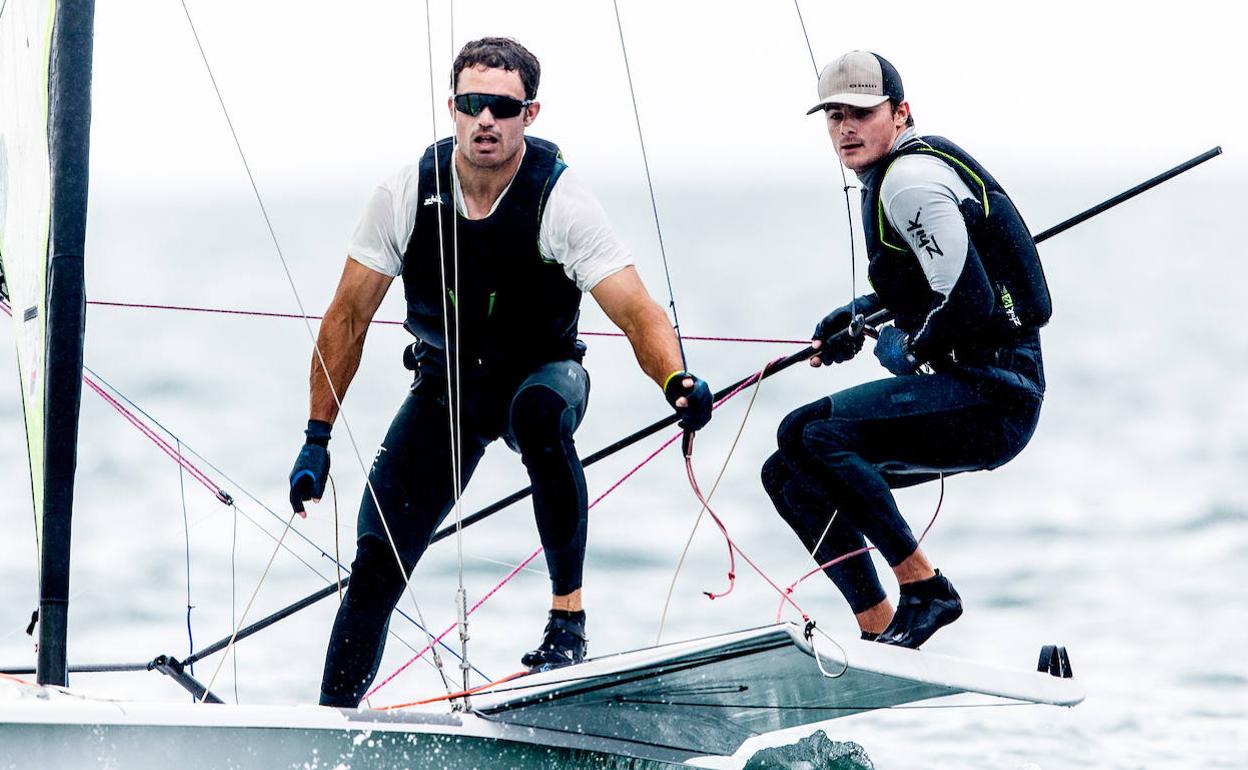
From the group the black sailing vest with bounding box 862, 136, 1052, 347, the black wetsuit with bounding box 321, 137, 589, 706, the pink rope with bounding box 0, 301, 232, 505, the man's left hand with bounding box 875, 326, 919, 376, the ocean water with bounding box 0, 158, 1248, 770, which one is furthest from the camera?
the ocean water with bounding box 0, 158, 1248, 770

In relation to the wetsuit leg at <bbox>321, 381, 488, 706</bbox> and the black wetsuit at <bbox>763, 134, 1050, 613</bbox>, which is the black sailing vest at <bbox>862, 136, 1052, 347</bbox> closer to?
the black wetsuit at <bbox>763, 134, 1050, 613</bbox>

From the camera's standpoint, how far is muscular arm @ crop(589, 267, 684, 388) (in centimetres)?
350

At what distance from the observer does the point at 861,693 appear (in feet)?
11.6

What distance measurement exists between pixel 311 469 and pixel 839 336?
113 centimetres

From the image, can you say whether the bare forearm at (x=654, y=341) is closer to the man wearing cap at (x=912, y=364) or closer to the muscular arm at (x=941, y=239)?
the man wearing cap at (x=912, y=364)

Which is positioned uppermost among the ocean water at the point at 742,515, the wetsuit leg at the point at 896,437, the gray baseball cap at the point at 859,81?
the ocean water at the point at 742,515

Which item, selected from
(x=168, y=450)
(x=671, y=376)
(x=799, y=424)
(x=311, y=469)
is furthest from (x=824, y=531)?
(x=168, y=450)

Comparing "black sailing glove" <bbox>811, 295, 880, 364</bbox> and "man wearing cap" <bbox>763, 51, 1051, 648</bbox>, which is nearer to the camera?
"man wearing cap" <bbox>763, 51, 1051, 648</bbox>

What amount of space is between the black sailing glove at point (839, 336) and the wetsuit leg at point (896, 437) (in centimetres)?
13

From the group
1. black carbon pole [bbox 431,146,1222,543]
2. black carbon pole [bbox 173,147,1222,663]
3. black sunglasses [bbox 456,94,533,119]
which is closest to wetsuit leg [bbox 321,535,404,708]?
black carbon pole [bbox 173,147,1222,663]

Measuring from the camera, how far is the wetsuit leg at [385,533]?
144 inches

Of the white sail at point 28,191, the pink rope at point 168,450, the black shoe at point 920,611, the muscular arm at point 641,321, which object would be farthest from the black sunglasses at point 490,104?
the pink rope at point 168,450

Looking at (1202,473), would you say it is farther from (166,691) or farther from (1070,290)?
(166,691)

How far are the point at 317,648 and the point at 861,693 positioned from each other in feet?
16.2
